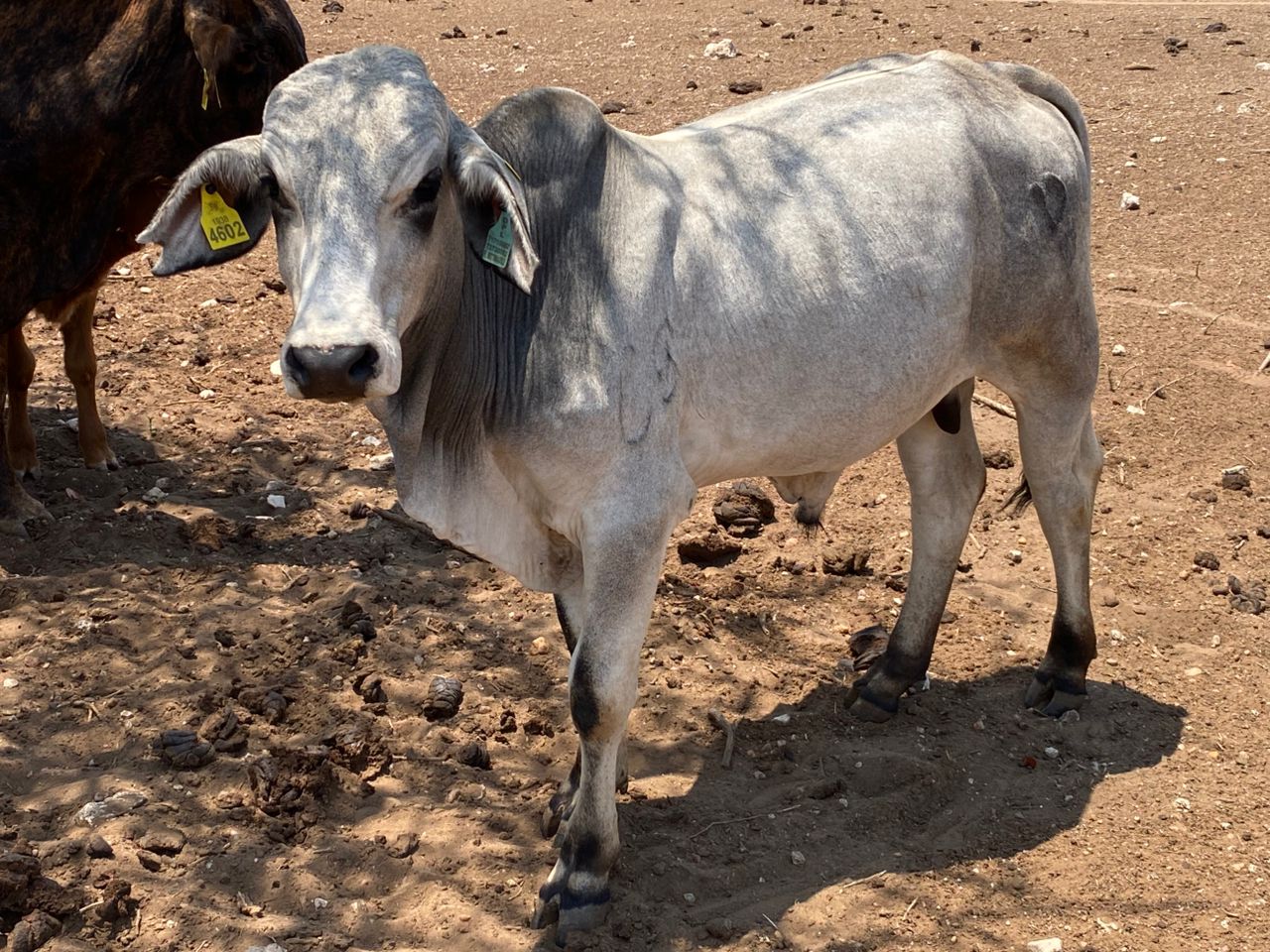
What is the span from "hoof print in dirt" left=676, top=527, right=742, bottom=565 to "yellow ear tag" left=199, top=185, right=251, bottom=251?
247cm

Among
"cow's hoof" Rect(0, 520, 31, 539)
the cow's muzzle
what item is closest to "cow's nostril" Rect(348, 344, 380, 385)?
the cow's muzzle

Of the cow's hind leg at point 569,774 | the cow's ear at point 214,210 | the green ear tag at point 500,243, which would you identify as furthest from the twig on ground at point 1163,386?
the cow's ear at point 214,210

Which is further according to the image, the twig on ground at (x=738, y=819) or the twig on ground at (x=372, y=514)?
the twig on ground at (x=372, y=514)

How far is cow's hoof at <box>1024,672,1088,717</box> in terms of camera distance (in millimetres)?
4738

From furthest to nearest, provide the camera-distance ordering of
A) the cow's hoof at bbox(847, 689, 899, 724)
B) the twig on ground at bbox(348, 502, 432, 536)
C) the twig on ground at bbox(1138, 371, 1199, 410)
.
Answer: the twig on ground at bbox(1138, 371, 1199, 410) → the twig on ground at bbox(348, 502, 432, 536) → the cow's hoof at bbox(847, 689, 899, 724)

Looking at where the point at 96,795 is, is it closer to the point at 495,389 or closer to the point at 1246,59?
the point at 495,389

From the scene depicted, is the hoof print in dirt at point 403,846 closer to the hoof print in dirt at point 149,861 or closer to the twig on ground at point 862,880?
the hoof print in dirt at point 149,861

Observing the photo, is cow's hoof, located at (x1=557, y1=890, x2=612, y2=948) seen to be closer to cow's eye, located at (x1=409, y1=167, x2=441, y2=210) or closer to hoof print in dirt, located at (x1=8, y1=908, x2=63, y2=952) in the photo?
hoof print in dirt, located at (x1=8, y1=908, x2=63, y2=952)

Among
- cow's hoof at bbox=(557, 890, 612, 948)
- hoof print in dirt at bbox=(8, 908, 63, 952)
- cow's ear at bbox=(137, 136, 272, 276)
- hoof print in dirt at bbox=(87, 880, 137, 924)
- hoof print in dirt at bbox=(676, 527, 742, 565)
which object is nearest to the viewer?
cow's ear at bbox=(137, 136, 272, 276)

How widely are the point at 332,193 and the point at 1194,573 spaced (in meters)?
3.62

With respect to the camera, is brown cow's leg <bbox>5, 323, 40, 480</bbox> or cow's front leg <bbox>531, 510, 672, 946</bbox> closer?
cow's front leg <bbox>531, 510, 672, 946</bbox>

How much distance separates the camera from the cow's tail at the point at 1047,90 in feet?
15.0

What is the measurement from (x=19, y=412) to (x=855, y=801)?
362 cm

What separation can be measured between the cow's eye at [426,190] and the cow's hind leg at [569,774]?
1211 mm
